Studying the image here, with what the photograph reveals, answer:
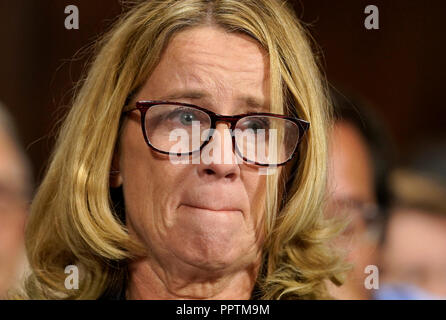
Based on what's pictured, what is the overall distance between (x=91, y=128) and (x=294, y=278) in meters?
0.42

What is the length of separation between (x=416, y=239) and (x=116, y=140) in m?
1.30

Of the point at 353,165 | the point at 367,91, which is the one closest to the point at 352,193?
the point at 353,165

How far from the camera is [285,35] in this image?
114cm

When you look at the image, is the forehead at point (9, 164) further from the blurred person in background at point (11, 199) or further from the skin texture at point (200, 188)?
the skin texture at point (200, 188)

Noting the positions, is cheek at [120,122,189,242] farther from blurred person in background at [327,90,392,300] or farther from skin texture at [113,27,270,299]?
blurred person in background at [327,90,392,300]

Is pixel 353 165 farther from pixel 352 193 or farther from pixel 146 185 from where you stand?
pixel 146 185

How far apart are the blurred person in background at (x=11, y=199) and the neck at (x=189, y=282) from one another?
0.41 metres

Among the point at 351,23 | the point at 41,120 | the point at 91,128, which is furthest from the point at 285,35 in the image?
the point at 41,120

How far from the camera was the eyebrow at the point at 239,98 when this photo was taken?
1085 mm

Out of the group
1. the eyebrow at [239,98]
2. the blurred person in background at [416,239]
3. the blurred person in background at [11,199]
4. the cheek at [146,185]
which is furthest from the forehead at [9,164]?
the blurred person in background at [416,239]

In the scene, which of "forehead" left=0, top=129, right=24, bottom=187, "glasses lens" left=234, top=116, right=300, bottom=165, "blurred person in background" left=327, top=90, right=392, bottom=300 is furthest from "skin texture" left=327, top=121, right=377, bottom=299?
"forehead" left=0, top=129, right=24, bottom=187

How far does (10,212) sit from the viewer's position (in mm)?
1716

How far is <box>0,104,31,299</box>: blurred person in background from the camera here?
1591 millimetres
